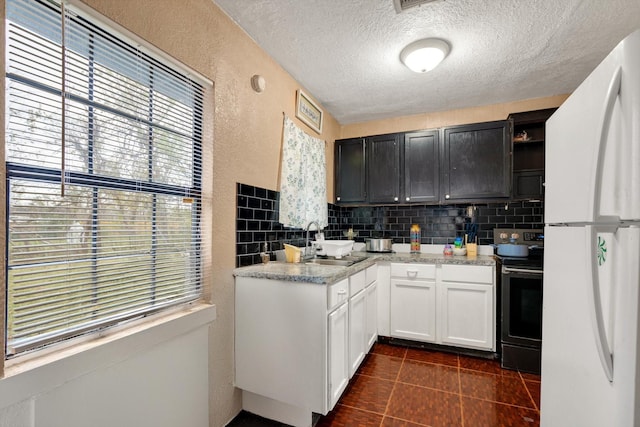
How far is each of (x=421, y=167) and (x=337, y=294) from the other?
1937mm

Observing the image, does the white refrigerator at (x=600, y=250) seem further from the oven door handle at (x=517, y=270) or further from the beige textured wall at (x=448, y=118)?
the beige textured wall at (x=448, y=118)

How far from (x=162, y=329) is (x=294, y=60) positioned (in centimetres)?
201

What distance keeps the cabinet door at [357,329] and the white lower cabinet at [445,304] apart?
60cm

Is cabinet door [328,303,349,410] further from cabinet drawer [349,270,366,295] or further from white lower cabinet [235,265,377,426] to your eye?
cabinet drawer [349,270,366,295]

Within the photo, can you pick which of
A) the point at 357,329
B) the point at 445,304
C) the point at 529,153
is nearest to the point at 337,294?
the point at 357,329

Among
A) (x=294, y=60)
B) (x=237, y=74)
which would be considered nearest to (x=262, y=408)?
(x=237, y=74)

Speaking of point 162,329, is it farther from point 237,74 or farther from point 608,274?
point 608,274

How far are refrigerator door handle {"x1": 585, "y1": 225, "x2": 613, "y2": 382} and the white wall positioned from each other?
160cm

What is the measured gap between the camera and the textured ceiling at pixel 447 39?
1.65 metres

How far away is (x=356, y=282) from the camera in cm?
214

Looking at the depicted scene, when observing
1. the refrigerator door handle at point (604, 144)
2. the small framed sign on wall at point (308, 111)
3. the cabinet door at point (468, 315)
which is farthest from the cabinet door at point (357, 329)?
the small framed sign on wall at point (308, 111)

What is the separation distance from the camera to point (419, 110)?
3.15 m

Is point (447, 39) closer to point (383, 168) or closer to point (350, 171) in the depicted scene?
point (383, 168)

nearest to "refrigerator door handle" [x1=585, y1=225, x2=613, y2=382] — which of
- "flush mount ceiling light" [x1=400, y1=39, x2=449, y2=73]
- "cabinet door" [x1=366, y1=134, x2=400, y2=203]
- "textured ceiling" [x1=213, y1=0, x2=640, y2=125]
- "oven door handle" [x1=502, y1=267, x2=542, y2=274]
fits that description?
"textured ceiling" [x1=213, y1=0, x2=640, y2=125]
